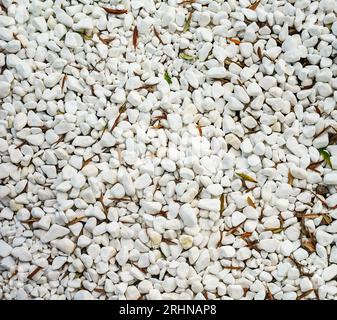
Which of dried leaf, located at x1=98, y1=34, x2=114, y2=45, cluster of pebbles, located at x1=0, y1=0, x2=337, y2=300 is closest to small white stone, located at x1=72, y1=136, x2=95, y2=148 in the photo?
cluster of pebbles, located at x1=0, y1=0, x2=337, y2=300

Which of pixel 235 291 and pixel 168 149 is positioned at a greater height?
pixel 168 149

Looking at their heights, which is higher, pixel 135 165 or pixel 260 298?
pixel 135 165

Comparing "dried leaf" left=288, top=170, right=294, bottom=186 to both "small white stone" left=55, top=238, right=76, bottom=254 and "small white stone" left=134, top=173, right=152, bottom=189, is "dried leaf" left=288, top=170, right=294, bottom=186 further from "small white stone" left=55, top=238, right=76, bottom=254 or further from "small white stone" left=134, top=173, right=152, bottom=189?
"small white stone" left=55, top=238, right=76, bottom=254

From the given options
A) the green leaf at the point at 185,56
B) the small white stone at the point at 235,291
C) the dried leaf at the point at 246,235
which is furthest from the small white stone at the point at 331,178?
the green leaf at the point at 185,56

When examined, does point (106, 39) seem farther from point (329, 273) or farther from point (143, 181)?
point (329, 273)

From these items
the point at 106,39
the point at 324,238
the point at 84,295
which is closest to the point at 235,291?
the point at 324,238
